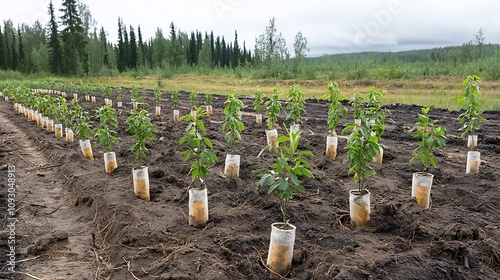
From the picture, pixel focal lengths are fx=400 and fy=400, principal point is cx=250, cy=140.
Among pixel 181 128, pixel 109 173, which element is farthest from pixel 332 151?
pixel 181 128

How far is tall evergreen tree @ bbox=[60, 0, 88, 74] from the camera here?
50.6 metres

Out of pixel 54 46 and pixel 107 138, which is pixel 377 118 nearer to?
pixel 107 138

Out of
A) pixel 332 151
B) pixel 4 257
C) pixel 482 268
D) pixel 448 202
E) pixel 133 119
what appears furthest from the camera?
pixel 332 151

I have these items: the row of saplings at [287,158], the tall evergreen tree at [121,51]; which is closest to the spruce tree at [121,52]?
the tall evergreen tree at [121,51]

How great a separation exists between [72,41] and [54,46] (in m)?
2.75

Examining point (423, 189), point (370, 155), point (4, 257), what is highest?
point (370, 155)

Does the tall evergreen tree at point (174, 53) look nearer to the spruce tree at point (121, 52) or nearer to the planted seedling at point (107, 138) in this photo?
the spruce tree at point (121, 52)

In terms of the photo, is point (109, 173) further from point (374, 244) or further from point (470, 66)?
point (470, 66)

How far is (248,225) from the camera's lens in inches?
Result: 161

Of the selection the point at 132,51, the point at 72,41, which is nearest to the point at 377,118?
the point at 72,41

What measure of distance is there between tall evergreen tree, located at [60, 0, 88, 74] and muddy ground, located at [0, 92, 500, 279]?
4873 centimetres

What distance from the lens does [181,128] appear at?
34.0ft

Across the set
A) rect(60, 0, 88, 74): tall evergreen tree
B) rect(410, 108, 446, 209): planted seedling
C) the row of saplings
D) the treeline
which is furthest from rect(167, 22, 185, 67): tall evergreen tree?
rect(410, 108, 446, 209): planted seedling

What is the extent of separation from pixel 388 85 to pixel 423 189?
2056 cm
